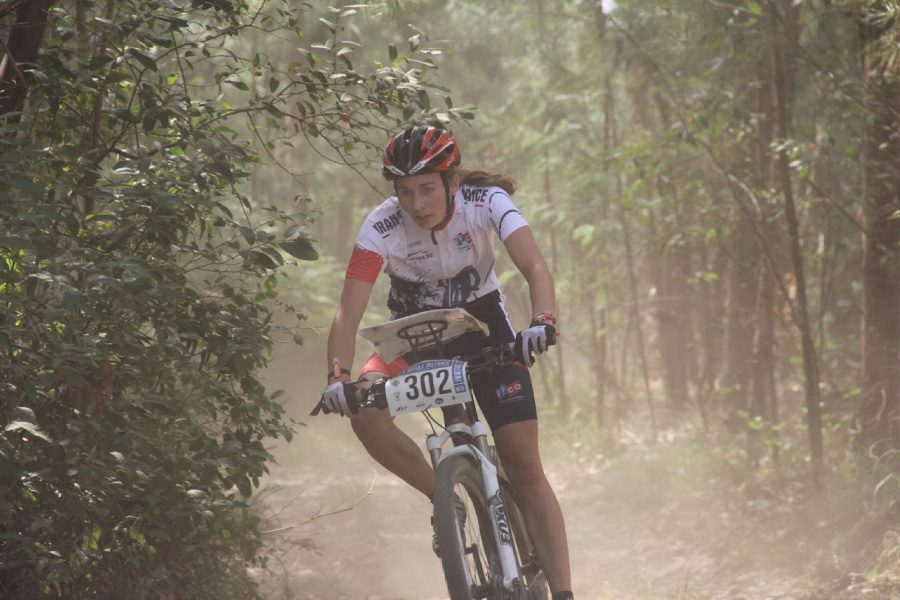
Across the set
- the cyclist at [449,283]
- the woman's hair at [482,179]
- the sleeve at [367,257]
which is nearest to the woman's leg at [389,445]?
the cyclist at [449,283]

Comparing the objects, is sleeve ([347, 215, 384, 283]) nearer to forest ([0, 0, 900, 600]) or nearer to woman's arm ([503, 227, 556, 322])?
forest ([0, 0, 900, 600])

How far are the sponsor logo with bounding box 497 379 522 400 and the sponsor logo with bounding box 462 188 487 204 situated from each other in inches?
35.1

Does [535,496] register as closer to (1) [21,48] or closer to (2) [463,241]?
(2) [463,241]

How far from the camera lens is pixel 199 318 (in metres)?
4.54

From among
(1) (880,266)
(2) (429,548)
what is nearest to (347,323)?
(1) (880,266)

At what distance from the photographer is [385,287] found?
18641 millimetres

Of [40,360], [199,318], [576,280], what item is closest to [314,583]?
[199,318]

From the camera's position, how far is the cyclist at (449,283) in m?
4.23

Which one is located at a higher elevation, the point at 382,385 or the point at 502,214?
the point at 502,214

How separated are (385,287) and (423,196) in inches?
567

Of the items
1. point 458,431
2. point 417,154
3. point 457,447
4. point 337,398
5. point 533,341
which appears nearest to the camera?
point 533,341

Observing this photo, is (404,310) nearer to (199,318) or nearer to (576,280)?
(199,318)

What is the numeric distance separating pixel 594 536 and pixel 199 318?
268 inches

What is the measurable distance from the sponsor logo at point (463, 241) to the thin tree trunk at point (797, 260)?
4.32 metres
